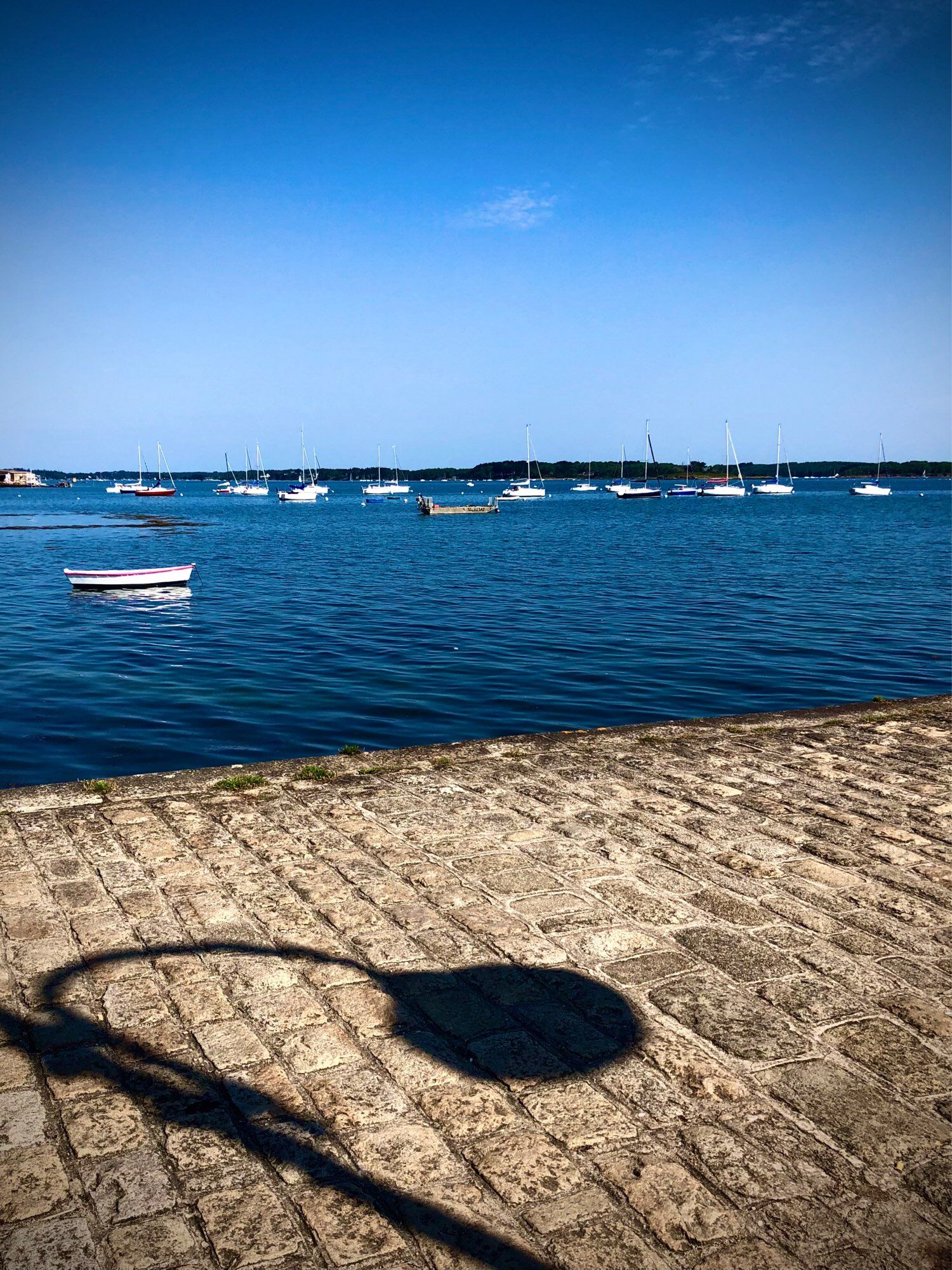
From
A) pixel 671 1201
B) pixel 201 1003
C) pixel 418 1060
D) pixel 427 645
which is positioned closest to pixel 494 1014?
pixel 418 1060

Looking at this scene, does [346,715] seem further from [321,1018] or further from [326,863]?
[321,1018]

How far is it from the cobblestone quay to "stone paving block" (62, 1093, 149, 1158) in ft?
0.04

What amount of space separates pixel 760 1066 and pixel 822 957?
38.7 inches

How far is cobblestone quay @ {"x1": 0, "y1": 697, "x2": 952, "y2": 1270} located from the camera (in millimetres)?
2758

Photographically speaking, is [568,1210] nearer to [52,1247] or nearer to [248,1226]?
[248,1226]

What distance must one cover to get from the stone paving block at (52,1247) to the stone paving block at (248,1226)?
0.34 metres

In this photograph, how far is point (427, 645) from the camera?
63.2 ft

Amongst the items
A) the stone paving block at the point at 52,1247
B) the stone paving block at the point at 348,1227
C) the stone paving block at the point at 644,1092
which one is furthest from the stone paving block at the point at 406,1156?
the stone paving block at the point at 52,1247

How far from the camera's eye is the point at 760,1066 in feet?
11.5

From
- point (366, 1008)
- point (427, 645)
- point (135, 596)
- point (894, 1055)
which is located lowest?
point (427, 645)

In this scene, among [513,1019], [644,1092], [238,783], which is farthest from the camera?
[238,783]

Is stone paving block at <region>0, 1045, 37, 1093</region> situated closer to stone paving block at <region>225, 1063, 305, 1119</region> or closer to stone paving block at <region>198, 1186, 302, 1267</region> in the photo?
stone paving block at <region>225, 1063, 305, 1119</region>

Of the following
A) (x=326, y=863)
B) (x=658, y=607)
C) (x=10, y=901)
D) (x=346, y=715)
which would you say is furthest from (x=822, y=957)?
(x=658, y=607)

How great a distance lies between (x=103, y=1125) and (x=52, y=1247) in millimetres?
503
